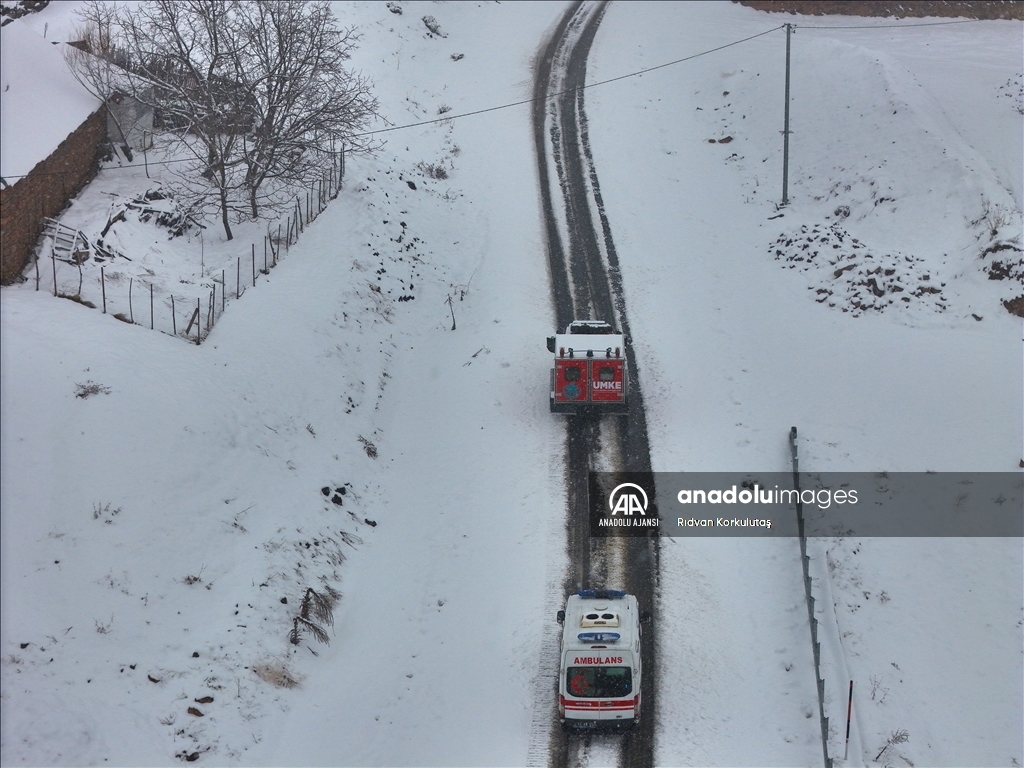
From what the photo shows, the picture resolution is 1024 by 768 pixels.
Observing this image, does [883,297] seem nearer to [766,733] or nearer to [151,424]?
[766,733]

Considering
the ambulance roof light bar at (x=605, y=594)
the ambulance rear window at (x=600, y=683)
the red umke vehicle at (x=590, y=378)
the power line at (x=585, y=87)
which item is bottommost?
the ambulance rear window at (x=600, y=683)

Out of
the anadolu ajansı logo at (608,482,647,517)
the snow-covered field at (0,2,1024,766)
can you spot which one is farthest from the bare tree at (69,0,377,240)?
the anadolu ajansı logo at (608,482,647,517)

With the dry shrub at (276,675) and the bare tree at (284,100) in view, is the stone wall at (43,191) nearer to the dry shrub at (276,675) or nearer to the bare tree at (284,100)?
the bare tree at (284,100)

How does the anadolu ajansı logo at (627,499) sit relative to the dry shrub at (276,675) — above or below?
above

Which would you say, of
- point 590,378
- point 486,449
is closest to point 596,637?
point 486,449

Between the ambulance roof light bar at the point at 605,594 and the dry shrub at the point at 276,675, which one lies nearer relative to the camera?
the dry shrub at the point at 276,675

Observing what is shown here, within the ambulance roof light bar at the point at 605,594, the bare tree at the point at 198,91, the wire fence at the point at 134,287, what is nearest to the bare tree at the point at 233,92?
the bare tree at the point at 198,91

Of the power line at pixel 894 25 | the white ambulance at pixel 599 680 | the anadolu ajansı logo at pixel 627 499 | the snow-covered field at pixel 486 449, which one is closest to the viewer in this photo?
the white ambulance at pixel 599 680

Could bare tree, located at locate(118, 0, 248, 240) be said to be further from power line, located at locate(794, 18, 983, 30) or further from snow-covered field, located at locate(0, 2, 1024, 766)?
power line, located at locate(794, 18, 983, 30)
